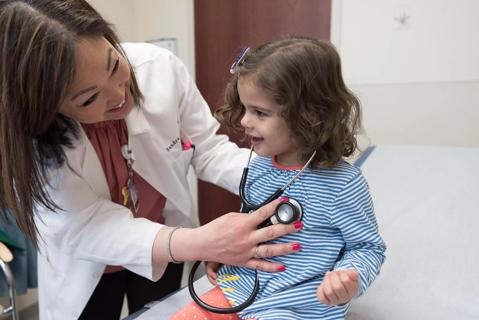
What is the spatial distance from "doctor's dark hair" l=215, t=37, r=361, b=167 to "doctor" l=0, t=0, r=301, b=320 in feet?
0.53

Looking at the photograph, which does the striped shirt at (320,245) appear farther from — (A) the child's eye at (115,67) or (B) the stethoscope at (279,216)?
(A) the child's eye at (115,67)

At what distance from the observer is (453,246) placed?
3.56ft

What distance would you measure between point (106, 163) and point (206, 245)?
1.27 feet

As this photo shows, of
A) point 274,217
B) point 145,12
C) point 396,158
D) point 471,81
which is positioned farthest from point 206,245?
point 145,12

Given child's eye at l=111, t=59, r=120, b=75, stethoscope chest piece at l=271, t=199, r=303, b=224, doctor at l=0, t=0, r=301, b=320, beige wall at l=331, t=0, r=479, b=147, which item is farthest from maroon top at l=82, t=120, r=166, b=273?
beige wall at l=331, t=0, r=479, b=147

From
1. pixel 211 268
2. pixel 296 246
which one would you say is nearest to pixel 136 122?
pixel 211 268

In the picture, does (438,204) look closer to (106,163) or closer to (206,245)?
(206,245)

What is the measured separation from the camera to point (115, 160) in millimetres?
994

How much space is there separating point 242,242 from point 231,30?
2198 millimetres

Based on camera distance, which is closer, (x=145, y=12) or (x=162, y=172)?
(x=162, y=172)

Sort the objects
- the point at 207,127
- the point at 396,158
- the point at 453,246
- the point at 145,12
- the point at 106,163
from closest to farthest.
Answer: the point at 106,163 → the point at 453,246 → the point at 207,127 → the point at 396,158 → the point at 145,12

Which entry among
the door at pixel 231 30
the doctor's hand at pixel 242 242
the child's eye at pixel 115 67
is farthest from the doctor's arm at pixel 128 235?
the door at pixel 231 30

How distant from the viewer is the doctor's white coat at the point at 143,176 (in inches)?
34.1

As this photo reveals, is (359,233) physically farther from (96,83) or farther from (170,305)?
(96,83)
